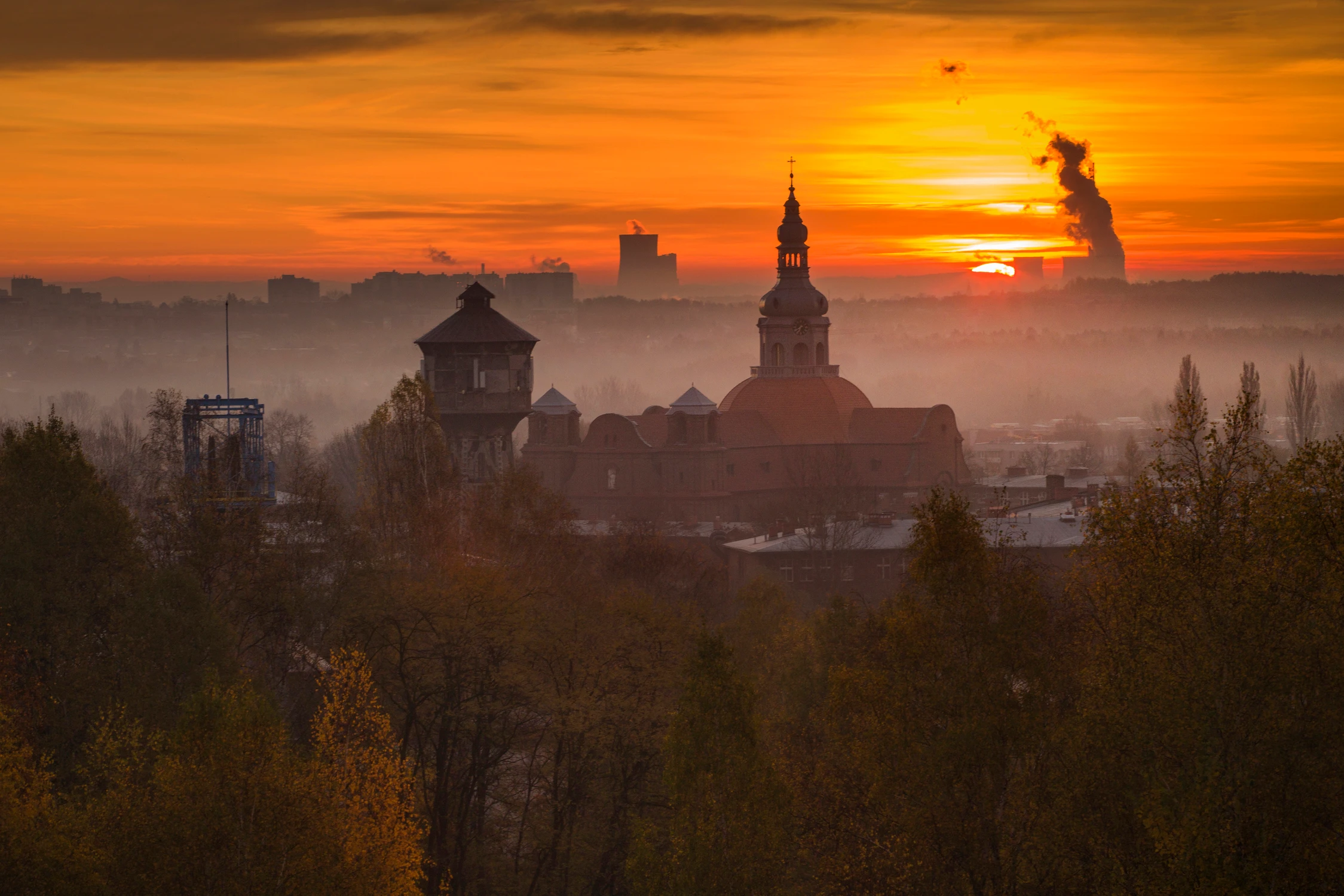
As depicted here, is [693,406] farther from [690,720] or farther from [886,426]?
[690,720]

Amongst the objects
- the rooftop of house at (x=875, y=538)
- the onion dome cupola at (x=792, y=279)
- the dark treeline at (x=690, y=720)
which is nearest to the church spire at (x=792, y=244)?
the onion dome cupola at (x=792, y=279)

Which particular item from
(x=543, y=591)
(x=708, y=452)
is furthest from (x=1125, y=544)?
(x=708, y=452)

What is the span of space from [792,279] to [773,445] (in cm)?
1244

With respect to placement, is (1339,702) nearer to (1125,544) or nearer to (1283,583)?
(1283,583)

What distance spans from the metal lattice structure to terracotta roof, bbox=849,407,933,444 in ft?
180

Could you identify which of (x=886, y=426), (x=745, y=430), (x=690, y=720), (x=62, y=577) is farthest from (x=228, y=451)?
(x=886, y=426)

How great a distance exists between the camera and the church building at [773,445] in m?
108

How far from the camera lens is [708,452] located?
356 ft

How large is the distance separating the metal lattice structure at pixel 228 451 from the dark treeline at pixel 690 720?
238 inches

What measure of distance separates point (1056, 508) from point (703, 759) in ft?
204

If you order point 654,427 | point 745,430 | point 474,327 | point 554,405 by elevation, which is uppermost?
point 474,327

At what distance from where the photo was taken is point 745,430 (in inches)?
4456

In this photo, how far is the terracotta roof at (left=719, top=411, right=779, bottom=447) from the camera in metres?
112

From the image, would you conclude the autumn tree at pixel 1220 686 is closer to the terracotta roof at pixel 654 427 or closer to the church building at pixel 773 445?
the church building at pixel 773 445
